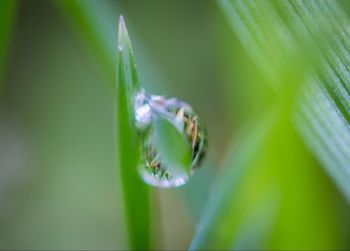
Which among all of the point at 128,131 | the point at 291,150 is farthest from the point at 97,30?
the point at 291,150

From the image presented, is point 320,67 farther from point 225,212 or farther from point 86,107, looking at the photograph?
point 86,107

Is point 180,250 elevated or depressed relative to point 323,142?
depressed

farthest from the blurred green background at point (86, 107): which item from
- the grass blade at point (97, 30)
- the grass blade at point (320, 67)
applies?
the grass blade at point (320, 67)

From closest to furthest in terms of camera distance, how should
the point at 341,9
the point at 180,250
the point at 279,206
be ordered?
the point at 279,206
the point at 341,9
the point at 180,250

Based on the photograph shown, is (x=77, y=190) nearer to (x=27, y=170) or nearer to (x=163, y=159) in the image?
(x=27, y=170)

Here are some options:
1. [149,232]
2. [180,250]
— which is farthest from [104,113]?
[149,232]

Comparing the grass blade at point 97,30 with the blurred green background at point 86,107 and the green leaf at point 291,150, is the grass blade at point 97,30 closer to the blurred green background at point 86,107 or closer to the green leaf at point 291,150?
the blurred green background at point 86,107

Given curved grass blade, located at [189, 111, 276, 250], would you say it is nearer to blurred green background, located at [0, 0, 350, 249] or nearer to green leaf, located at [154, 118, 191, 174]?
green leaf, located at [154, 118, 191, 174]
